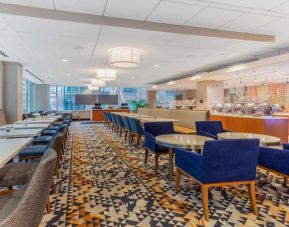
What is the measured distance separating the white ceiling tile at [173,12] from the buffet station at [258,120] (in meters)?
4.06

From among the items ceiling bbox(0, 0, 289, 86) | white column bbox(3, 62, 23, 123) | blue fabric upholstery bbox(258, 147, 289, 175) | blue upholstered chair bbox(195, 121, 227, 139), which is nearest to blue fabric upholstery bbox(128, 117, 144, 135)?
blue upholstered chair bbox(195, 121, 227, 139)

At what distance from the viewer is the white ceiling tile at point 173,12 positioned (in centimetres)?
376

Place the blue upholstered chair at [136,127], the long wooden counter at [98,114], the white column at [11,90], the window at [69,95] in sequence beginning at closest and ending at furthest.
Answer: the blue upholstered chair at [136,127], the white column at [11,90], the long wooden counter at [98,114], the window at [69,95]

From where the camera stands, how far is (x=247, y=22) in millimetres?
4465

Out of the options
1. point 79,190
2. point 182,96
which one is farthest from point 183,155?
point 182,96

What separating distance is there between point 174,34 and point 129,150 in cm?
308

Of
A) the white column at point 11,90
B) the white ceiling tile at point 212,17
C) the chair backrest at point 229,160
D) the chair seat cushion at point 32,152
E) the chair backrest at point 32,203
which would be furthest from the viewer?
the white column at point 11,90

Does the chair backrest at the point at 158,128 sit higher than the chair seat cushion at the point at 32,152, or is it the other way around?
the chair backrest at the point at 158,128

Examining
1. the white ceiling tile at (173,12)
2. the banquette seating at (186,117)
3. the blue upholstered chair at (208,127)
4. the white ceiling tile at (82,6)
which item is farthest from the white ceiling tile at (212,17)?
the banquette seating at (186,117)

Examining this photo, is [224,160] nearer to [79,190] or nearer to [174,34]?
[79,190]

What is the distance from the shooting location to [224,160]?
2.41m

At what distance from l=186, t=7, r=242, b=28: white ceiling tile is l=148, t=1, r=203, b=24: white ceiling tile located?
149 mm

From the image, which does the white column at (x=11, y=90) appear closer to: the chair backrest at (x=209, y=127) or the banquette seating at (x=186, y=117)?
the banquette seating at (x=186, y=117)

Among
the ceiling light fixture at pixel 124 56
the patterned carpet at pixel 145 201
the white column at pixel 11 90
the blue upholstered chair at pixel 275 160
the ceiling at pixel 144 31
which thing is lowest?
the patterned carpet at pixel 145 201
